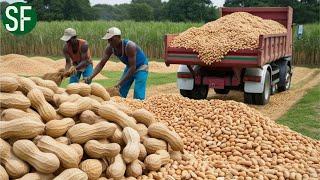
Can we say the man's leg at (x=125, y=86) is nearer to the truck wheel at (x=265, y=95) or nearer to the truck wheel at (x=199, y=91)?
the truck wheel at (x=199, y=91)

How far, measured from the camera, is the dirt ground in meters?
11.3

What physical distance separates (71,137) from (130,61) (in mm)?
4540

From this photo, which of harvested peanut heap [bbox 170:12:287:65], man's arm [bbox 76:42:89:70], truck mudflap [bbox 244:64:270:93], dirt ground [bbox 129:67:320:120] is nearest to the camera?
man's arm [bbox 76:42:89:70]

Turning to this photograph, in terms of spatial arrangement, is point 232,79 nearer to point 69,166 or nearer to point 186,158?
point 186,158

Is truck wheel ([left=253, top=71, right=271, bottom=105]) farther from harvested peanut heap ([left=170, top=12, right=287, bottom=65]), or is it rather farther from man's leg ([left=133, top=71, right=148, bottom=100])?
man's leg ([left=133, top=71, right=148, bottom=100])

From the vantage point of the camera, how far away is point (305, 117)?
33.6 ft

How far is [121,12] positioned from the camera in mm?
82750

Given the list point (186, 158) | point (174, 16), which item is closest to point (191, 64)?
point (186, 158)

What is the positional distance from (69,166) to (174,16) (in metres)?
53.8

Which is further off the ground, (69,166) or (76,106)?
(76,106)

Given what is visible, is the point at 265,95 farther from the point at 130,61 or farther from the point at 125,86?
the point at 130,61

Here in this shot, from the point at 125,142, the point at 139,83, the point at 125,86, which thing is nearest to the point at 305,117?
the point at 139,83

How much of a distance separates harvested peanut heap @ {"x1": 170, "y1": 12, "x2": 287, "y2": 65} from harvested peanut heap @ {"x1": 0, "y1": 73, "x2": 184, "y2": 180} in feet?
19.7

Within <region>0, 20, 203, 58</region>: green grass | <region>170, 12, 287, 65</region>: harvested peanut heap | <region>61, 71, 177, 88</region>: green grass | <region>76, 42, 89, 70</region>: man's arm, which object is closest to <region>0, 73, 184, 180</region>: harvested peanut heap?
<region>76, 42, 89, 70</region>: man's arm
